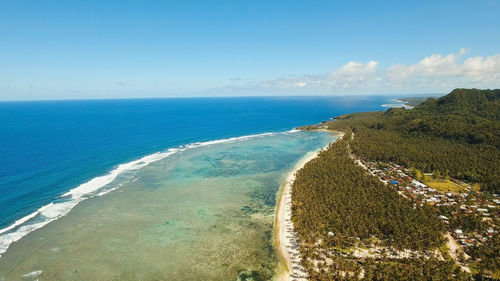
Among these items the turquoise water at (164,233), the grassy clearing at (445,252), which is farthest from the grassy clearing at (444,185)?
the turquoise water at (164,233)

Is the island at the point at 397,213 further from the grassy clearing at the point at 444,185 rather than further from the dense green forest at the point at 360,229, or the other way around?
the grassy clearing at the point at 444,185

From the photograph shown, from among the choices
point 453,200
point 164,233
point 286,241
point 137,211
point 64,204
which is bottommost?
point 286,241

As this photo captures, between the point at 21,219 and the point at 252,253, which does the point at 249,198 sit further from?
the point at 21,219

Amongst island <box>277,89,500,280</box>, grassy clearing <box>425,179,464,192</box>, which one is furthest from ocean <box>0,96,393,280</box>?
grassy clearing <box>425,179,464,192</box>

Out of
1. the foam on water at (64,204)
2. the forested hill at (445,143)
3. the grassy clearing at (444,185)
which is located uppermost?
the forested hill at (445,143)

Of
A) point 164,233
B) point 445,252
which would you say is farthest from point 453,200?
point 164,233

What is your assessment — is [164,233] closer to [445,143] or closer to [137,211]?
[137,211]

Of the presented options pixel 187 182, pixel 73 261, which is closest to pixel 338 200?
pixel 187 182
